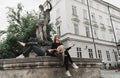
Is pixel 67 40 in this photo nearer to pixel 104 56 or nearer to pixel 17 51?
pixel 17 51

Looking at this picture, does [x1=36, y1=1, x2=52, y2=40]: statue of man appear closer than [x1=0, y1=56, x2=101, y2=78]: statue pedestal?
No

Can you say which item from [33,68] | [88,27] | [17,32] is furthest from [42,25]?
[88,27]

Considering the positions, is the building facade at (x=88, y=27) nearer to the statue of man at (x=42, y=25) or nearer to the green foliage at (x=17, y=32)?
the green foliage at (x=17, y=32)

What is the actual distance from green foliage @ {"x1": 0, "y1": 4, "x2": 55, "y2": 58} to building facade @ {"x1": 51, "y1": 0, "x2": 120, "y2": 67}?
10.7 feet

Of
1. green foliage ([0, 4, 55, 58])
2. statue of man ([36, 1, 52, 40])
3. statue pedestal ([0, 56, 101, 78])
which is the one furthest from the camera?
green foliage ([0, 4, 55, 58])

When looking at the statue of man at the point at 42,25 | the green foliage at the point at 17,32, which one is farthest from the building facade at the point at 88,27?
the statue of man at the point at 42,25

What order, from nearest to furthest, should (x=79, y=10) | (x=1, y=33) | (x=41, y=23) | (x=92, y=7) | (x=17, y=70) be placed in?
1. (x=17, y=70)
2. (x=41, y=23)
3. (x=1, y=33)
4. (x=79, y=10)
5. (x=92, y=7)

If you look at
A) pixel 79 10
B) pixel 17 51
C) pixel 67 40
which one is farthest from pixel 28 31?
pixel 79 10

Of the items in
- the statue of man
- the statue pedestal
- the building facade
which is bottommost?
the statue pedestal

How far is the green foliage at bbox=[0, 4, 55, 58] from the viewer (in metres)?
23.3

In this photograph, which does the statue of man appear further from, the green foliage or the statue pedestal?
the green foliage

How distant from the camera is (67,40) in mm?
24188

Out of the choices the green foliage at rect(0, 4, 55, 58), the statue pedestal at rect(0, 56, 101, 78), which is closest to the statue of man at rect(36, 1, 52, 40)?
the statue pedestal at rect(0, 56, 101, 78)

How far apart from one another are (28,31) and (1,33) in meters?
5.93
